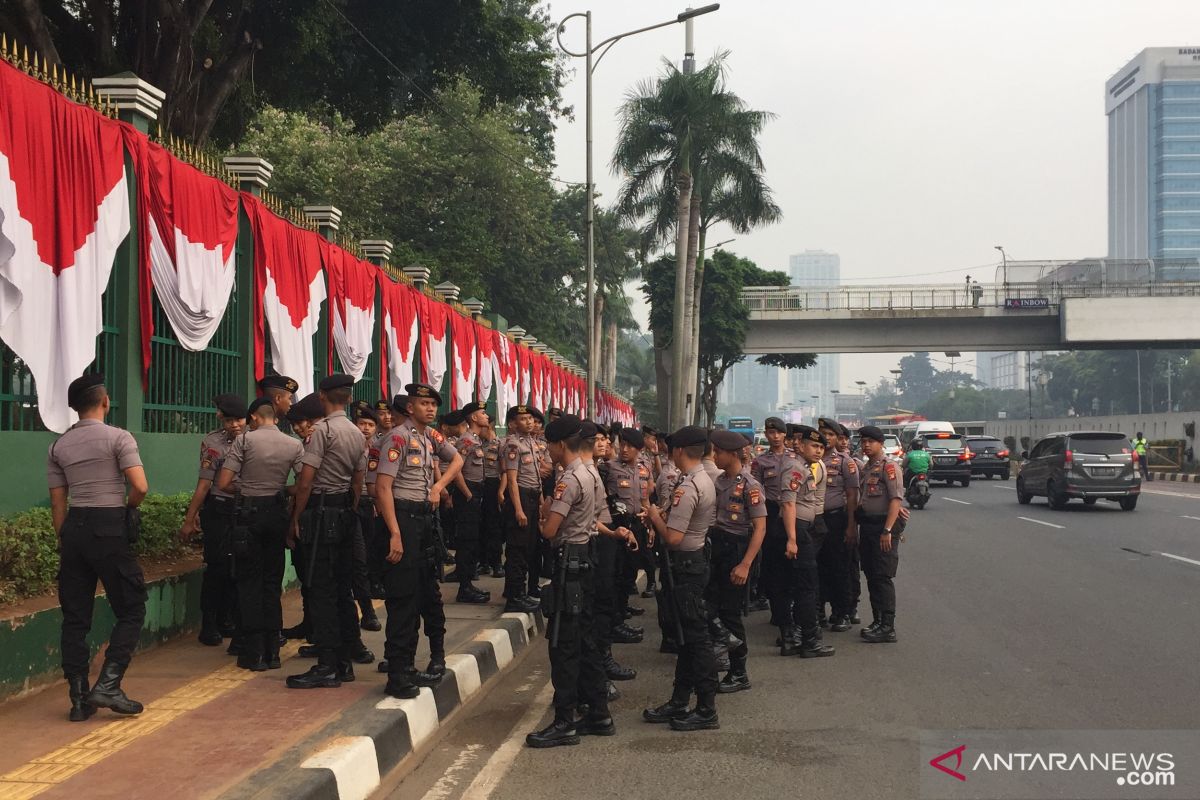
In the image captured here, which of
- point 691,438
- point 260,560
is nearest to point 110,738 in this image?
point 260,560

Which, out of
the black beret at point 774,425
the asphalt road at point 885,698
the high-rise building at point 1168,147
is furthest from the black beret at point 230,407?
the high-rise building at point 1168,147

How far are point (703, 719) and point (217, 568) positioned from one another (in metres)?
3.67

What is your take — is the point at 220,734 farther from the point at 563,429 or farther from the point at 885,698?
the point at 885,698

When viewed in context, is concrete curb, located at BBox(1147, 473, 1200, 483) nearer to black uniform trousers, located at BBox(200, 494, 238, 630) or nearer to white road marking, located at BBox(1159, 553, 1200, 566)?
white road marking, located at BBox(1159, 553, 1200, 566)

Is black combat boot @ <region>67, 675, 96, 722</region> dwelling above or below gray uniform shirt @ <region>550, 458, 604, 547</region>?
below

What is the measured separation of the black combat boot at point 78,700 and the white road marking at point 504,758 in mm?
2077

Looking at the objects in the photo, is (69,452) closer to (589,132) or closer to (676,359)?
(589,132)

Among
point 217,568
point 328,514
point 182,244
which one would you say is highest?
point 182,244

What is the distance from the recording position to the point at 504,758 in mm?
A: 5605

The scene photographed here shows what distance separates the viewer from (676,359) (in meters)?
33.8

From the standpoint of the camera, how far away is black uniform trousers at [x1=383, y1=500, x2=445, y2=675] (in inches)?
250

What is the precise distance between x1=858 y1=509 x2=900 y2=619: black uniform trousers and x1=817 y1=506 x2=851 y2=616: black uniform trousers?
266mm

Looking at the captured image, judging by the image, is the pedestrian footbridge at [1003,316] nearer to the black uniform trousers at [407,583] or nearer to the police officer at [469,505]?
the police officer at [469,505]

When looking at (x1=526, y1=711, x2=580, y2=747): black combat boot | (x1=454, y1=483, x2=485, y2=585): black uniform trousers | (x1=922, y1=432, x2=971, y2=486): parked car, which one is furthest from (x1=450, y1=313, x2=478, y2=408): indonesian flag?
(x1=922, y1=432, x2=971, y2=486): parked car
